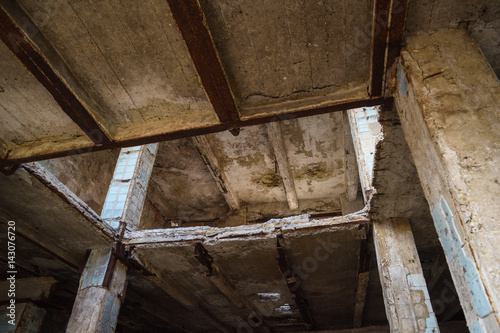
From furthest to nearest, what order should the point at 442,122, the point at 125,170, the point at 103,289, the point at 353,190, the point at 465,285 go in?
the point at 353,190
the point at 125,170
the point at 103,289
the point at 442,122
the point at 465,285

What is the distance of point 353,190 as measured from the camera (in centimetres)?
858

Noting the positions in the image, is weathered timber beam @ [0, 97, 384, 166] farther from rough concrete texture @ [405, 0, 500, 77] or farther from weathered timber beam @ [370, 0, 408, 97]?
rough concrete texture @ [405, 0, 500, 77]

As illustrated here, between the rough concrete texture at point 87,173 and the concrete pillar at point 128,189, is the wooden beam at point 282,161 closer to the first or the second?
the concrete pillar at point 128,189

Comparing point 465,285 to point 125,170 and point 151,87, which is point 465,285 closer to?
point 151,87

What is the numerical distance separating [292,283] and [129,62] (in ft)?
16.8

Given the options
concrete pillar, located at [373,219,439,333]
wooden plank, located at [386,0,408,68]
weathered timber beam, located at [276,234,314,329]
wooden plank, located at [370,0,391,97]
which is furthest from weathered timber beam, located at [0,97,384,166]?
weathered timber beam, located at [276,234,314,329]

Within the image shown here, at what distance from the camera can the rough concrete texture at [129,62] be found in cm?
217

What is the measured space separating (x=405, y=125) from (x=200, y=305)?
6603mm

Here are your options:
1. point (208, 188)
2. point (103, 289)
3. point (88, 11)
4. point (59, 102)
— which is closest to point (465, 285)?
point (88, 11)

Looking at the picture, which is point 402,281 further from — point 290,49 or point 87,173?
point 87,173

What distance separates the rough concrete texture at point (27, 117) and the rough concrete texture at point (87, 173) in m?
3.39

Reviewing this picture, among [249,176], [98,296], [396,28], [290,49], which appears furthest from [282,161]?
[396,28]

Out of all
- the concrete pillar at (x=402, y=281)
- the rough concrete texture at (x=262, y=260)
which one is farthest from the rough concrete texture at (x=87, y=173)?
the concrete pillar at (x=402, y=281)

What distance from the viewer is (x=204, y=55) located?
230 cm
